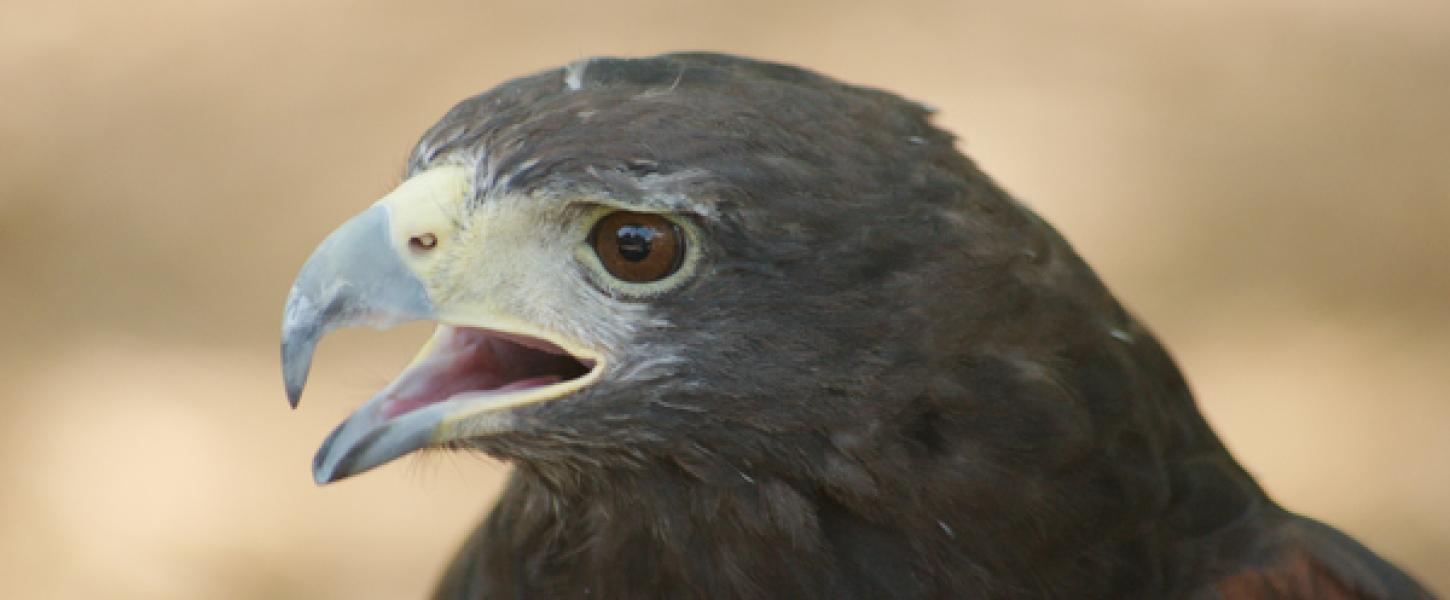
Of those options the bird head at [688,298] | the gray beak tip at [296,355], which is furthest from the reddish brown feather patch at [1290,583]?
the gray beak tip at [296,355]

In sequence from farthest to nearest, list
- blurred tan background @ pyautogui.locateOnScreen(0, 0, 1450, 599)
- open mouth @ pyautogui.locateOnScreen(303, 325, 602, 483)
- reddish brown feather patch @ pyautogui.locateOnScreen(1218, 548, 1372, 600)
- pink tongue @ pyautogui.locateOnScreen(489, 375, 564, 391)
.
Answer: blurred tan background @ pyautogui.locateOnScreen(0, 0, 1450, 599) → reddish brown feather patch @ pyautogui.locateOnScreen(1218, 548, 1372, 600) → pink tongue @ pyautogui.locateOnScreen(489, 375, 564, 391) → open mouth @ pyautogui.locateOnScreen(303, 325, 602, 483)

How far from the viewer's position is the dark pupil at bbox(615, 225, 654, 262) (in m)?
2.44

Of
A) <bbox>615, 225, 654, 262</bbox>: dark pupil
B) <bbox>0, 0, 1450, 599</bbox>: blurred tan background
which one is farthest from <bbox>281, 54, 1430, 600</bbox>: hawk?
<bbox>0, 0, 1450, 599</bbox>: blurred tan background

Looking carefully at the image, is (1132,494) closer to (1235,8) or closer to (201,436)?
(201,436)

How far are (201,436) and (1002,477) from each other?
4.26m

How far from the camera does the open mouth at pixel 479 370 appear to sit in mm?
2477

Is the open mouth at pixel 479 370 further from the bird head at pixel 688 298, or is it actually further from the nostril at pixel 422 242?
the nostril at pixel 422 242

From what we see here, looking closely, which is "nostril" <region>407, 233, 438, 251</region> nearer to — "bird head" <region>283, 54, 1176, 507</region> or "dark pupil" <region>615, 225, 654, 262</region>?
"bird head" <region>283, 54, 1176, 507</region>

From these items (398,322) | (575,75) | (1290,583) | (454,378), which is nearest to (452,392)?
(454,378)

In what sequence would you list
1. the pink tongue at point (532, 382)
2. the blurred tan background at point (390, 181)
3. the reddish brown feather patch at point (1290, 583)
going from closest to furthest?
the pink tongue at point (532, 382) < the reddish brown feather patch at point (1290, 583) < the blurred tan background at point (390, 181)

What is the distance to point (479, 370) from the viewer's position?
2596mm

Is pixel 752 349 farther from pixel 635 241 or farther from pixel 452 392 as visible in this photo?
pixel 452 392

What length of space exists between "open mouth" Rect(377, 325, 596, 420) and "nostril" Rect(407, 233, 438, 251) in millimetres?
150

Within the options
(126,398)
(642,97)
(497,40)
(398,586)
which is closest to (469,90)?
(497,40)
